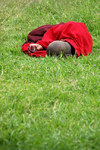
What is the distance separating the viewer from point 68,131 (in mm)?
1892

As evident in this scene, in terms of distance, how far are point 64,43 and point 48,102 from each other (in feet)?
5.64

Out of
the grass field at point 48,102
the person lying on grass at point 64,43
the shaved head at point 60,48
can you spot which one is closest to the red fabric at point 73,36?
the person lying on grass at point 64,43

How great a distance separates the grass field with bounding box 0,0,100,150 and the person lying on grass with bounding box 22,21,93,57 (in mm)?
186

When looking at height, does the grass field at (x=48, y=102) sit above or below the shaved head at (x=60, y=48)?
below

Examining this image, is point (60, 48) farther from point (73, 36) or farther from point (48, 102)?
point (48, 102)

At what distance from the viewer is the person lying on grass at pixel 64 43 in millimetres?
3771

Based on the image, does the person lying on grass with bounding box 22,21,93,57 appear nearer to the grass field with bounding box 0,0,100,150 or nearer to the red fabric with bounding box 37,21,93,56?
the red fabric with bounding box 37,21,93,56

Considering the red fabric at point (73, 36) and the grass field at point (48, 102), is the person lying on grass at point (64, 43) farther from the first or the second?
the grass field at point (48, 102)

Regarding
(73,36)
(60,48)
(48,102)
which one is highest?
(73,36)

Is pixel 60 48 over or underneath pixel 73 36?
underneath

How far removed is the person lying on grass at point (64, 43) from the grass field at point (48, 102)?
0.61 ft

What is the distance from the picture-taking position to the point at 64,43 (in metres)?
3.79

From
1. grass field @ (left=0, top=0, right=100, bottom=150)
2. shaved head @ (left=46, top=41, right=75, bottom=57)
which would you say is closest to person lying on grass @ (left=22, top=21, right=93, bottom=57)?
shaved head @ (left=46, top=41, right=75, bottom=57)

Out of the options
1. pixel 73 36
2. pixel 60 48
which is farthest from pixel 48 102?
pixel 73 36
